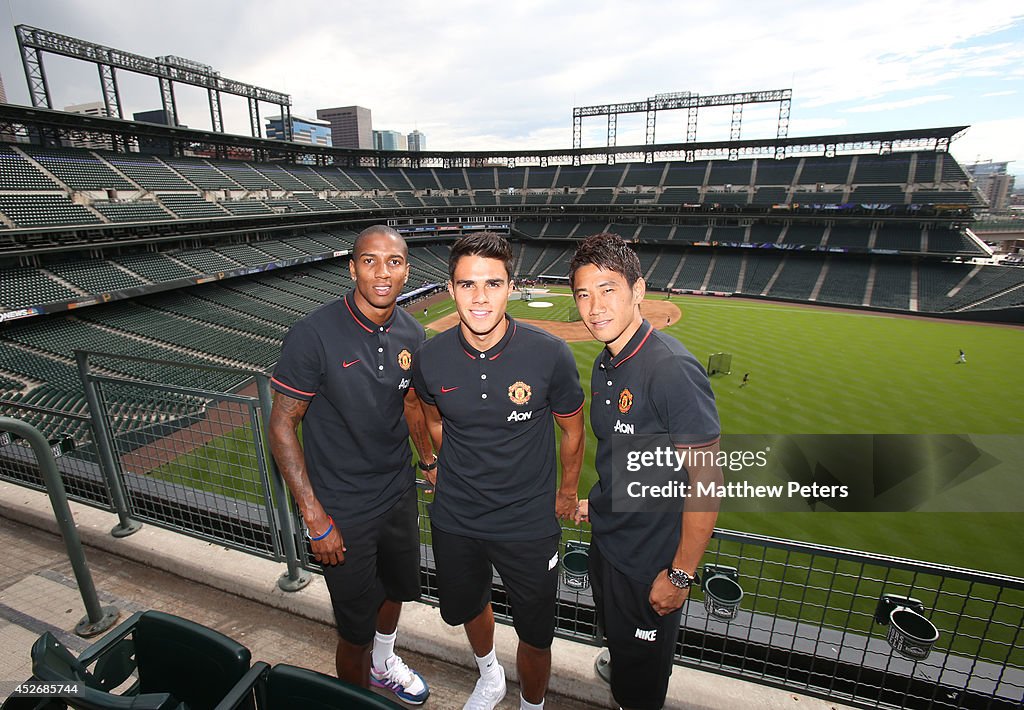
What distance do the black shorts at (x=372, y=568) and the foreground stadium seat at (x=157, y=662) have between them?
2.99 feet

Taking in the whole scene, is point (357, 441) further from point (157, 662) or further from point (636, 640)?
point (636, 640)

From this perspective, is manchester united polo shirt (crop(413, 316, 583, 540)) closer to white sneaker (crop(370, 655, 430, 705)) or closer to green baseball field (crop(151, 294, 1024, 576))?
white sneaker (crop(370, 655, 430, 705))

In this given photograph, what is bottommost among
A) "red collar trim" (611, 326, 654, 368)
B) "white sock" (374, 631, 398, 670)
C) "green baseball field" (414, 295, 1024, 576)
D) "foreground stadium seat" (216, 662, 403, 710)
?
"green baseball field" (414, 295, 1024, 576)

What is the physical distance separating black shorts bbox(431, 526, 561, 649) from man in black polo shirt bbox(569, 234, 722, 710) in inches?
14.4

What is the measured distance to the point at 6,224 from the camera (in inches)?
957

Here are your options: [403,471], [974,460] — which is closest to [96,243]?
[403,471]

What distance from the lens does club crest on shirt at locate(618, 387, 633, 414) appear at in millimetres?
2904

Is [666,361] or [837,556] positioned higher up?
[666,361]

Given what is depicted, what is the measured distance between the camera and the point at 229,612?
425 centimetres

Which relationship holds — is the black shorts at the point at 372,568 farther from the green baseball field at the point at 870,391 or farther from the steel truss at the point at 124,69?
the steel truss at the point at 124,69

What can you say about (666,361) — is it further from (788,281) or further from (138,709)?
(788,281)

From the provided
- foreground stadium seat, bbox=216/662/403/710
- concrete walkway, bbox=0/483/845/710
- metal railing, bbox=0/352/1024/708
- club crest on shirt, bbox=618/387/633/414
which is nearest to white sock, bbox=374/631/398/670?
concrete walkway, bbox=0/483/845/710

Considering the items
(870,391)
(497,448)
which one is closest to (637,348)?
(497,448)

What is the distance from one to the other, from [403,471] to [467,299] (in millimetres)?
1427
